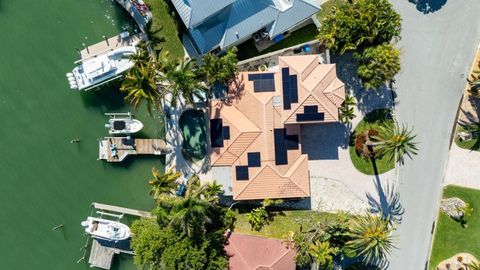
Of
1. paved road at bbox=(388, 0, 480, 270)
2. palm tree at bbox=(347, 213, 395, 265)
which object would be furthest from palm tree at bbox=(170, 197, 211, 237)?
paved road at bbox=(388, 0, 480, 270)

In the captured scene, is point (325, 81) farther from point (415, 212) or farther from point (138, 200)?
point (138, 200)

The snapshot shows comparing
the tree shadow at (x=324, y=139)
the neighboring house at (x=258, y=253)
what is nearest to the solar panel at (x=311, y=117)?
the tree shadow at (x=324, y=139)

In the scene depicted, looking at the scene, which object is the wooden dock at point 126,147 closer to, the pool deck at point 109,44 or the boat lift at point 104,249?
Answer: the boat lift at point 104,249

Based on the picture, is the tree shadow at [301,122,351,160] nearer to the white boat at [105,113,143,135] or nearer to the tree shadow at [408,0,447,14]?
the tree shadow at [408,0,447,14]

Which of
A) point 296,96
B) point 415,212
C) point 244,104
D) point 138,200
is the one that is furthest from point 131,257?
point 415,212

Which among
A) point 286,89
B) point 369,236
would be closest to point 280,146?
point 286,89

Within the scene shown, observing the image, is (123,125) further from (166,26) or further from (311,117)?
(311,117)
